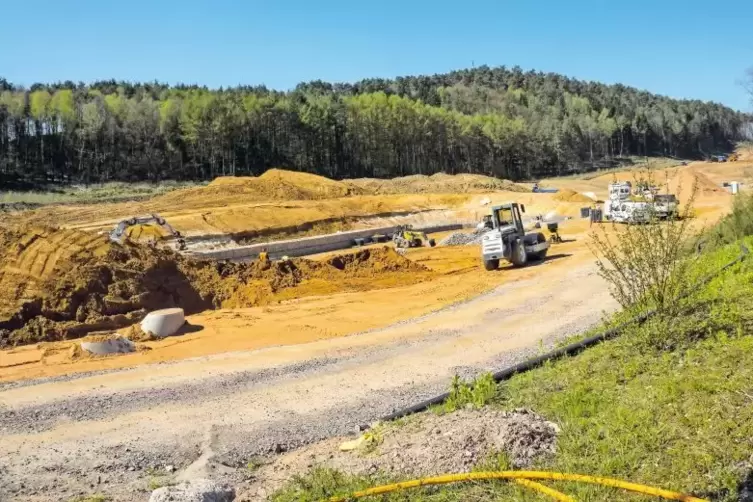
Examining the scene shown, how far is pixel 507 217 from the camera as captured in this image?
85.8ft

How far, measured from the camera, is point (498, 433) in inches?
288

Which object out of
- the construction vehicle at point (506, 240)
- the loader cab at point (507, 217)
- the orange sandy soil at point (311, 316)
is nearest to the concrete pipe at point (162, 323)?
the orange sandy soil at point (311, 316)

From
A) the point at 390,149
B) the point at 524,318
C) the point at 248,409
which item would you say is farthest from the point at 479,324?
the point at 390,149

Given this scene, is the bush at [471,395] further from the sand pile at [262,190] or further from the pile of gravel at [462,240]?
the sand pile at [262,190]

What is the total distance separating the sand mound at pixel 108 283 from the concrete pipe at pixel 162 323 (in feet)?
1.37

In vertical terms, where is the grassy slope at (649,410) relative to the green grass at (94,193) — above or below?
below

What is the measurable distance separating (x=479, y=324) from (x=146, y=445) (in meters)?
8.90

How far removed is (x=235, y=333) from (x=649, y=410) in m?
12.5

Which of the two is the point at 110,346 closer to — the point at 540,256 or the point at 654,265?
the point at 654,265

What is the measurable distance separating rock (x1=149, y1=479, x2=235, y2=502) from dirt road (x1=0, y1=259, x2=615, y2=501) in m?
0.83

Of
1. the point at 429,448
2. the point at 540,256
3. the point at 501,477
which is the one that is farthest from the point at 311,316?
the point at 501,477

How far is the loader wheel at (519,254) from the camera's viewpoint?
1016 inches

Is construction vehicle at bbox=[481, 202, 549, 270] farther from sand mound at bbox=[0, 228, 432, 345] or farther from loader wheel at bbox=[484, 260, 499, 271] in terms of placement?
sand mound at bbox=[0, 228, 432, 345]

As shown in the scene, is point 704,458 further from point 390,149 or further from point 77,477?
point 390,149
